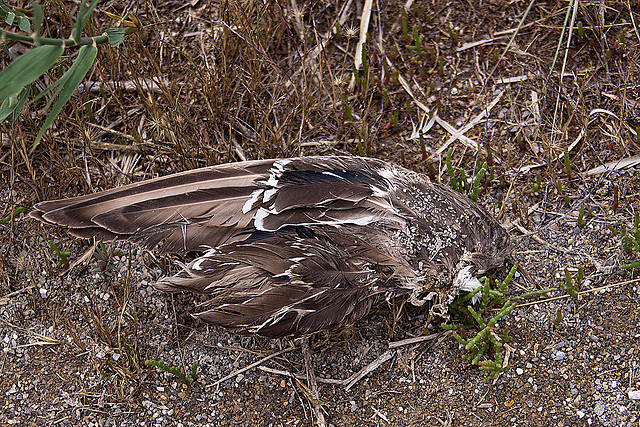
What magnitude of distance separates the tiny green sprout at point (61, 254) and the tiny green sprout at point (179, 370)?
2.14ft

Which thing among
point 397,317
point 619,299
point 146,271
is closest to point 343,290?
point 397,317

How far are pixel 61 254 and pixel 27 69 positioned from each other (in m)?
1.21

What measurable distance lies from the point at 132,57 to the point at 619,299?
2623 mm

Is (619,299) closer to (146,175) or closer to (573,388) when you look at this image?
(573,388)

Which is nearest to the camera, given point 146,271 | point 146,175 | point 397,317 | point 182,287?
point 182,287

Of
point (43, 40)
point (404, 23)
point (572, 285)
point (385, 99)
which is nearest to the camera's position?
point (43, 40)

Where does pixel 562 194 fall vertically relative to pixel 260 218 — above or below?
below

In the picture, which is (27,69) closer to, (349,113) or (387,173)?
(387,173)

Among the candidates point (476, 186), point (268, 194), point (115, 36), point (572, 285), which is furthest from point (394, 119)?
point (115, 36)

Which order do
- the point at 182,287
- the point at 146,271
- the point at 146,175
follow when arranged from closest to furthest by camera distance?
the point at 182,287
the point at 146,271
the point at 146,175

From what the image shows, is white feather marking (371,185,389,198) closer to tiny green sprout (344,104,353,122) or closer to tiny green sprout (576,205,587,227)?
tiny green sprout (344,104,353,122)

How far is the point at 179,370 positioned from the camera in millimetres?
3014

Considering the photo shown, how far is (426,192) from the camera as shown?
300cm

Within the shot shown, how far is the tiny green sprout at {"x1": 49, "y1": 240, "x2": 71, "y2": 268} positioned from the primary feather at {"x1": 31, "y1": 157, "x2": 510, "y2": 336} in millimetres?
298
